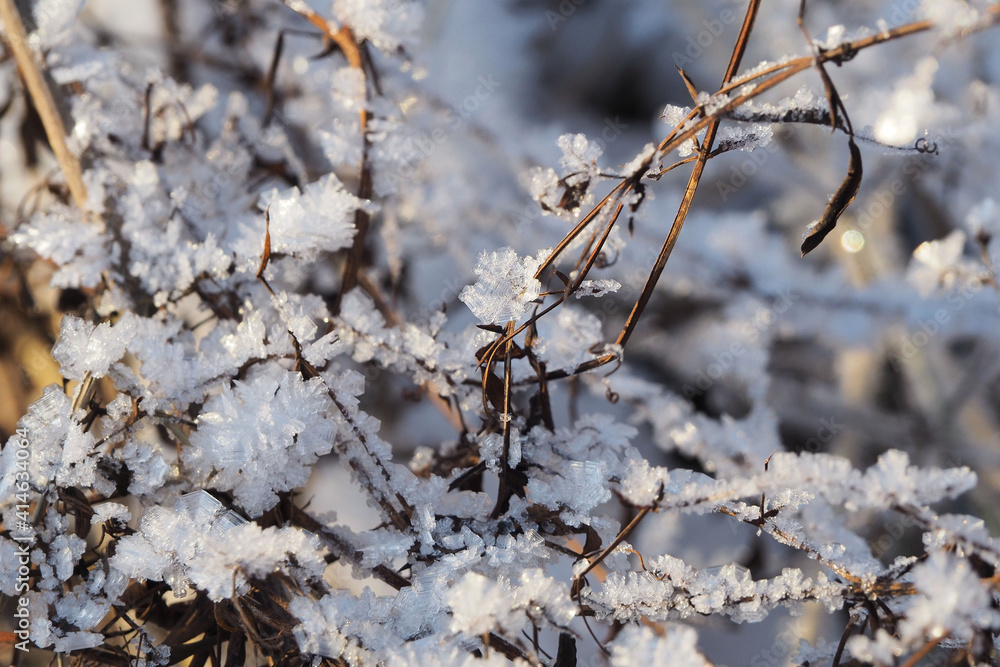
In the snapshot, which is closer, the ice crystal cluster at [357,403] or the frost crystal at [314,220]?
the ice crystal cluster at [357,403]

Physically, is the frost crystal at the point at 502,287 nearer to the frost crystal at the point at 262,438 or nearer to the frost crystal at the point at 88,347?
the frost crystal at the point at 262,438

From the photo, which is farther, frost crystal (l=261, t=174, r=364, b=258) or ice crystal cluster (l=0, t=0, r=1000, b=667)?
frost crystal (l=261, t=174, r=364, b=258)

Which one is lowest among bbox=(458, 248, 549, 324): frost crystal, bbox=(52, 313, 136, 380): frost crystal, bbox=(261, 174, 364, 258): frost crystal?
bbox=(52, 313, 136, 380): frost crystal

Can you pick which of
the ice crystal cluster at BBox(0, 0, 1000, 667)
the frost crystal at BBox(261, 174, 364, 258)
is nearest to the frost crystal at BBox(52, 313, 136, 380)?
the ice crystal cluster at BBox(0, 0, 1000, 667)

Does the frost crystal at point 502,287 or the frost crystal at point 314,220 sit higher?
the frost crystal at point 502,287

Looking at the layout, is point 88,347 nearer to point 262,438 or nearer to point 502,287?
point 262,438

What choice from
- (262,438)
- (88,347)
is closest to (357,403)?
(262,438)

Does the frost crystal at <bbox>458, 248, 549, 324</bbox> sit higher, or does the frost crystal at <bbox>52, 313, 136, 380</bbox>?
the frost crystal at <bbox>458, 248, 549, 324</bbox>

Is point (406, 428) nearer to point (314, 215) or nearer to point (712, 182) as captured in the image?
point (314, 215)

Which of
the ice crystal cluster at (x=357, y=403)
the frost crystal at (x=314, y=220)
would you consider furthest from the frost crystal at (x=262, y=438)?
the frost crystal at (x=314, y=220)

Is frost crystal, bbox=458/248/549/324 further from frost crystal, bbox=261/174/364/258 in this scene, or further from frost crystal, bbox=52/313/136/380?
frost crystal, bbox=52/313/136/380

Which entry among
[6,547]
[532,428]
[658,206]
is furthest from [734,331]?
[6,547]
